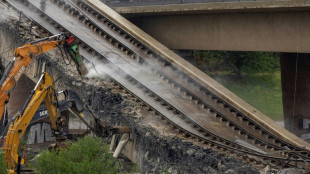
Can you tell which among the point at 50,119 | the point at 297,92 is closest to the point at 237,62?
the point at 297,92

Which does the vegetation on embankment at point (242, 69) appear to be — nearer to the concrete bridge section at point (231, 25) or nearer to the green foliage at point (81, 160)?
the concrete bridge section at point (231, 25)

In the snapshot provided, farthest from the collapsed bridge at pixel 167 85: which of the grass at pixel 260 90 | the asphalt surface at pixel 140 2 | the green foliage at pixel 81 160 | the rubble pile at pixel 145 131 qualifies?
the grass at pixel 260 90

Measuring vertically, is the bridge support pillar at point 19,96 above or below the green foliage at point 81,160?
above

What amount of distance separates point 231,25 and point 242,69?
782 inches

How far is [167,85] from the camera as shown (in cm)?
2545

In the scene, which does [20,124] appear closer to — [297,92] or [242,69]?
[297,92]

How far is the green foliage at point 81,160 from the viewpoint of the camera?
1577 cm

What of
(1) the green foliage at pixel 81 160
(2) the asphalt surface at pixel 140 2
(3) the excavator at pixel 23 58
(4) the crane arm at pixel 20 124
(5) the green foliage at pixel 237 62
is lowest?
(1) the green foliage at pixel 81 160

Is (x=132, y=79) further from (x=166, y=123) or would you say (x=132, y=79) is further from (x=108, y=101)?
(x=166, y=123)

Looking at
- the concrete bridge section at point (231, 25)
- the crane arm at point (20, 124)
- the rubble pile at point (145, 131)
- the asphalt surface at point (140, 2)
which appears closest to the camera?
the crane arm at point (20, 124)

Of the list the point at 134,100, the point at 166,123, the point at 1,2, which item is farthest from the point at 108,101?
the point at 1,2

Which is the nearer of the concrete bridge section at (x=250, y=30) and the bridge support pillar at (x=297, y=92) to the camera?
the concrete bridge section at (x=250, y=30)

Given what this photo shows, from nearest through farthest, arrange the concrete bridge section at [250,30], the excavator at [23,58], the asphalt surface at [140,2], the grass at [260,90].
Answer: the excavator at [23,58] < the concrete bridge section at [250,30] < the asphalt surface at [140,2] < the grass at [260,90]

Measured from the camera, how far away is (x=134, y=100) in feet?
74.0
